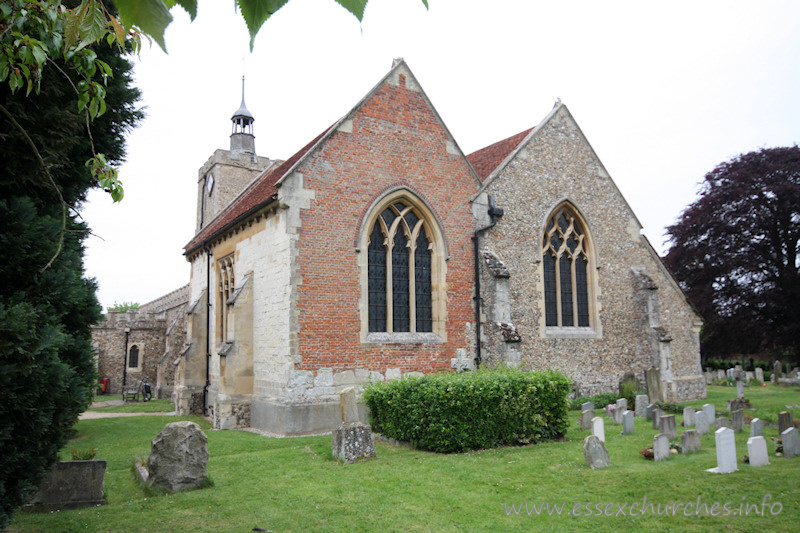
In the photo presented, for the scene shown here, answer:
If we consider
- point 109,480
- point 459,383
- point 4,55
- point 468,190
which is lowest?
point 109,480

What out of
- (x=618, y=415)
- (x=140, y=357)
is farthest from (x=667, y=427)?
(x=140, y=357)

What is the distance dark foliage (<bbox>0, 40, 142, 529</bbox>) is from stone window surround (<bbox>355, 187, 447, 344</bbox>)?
26.1 feet

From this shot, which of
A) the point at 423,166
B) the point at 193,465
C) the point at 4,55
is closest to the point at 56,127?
the point at 4,55

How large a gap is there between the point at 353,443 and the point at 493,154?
1372 cm

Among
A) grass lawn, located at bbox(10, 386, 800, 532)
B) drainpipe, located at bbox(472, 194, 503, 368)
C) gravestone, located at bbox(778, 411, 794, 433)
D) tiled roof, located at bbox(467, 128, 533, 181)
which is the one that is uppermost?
tiled roof, located at bbox(467, 128, 533, 181)

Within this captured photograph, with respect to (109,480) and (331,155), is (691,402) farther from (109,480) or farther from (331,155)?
(109,480)

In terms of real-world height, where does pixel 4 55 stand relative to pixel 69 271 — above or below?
above

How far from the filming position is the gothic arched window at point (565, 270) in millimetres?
18234

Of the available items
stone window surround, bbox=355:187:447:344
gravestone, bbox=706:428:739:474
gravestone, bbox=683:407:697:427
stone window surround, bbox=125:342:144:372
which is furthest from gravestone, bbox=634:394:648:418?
stone window surround, bbox=125:342:144:372

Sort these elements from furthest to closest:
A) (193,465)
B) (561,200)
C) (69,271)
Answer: (561,200), (193,465), (69,271)

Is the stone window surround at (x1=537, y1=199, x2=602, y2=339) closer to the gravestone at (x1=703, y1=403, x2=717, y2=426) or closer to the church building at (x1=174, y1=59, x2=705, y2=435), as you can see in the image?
the church building at (x1=174, y1=59, x2=705, y2=435)

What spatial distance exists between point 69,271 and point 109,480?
5.14m

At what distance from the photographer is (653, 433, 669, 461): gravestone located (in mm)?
9438

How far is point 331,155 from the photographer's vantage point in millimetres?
14344
